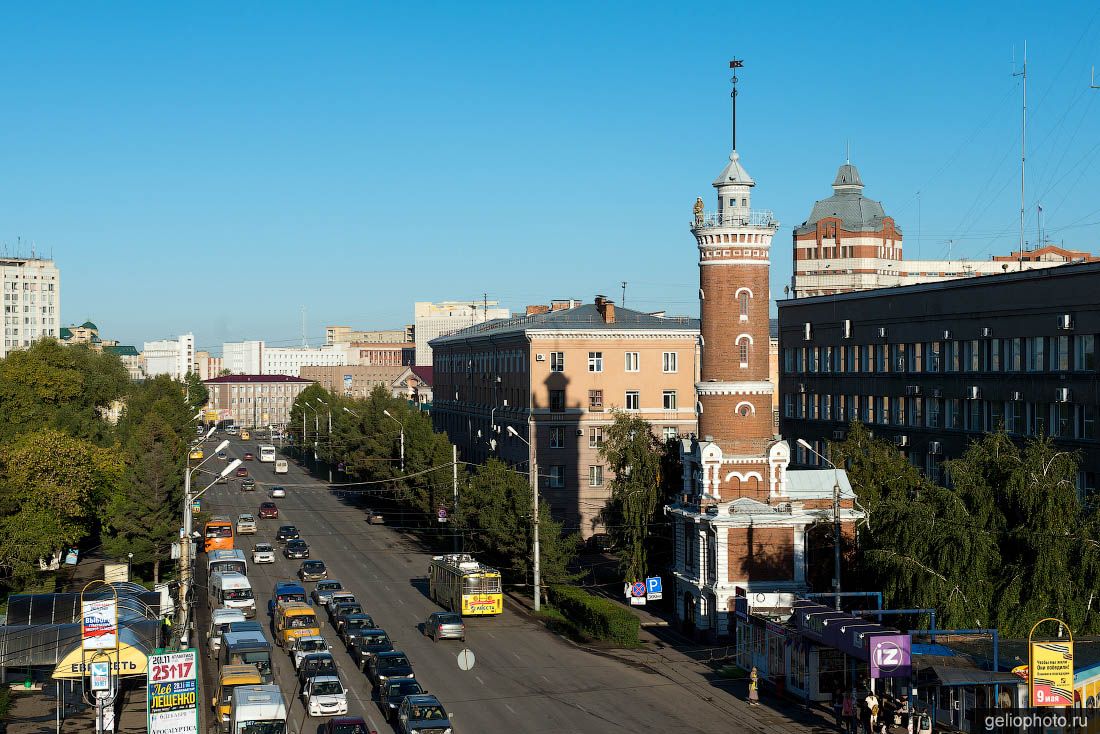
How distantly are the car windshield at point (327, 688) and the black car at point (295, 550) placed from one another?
37650mm

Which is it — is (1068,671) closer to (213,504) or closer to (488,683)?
(488,683)

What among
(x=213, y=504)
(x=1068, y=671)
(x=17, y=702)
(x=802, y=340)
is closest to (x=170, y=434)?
(x=213, y=504)

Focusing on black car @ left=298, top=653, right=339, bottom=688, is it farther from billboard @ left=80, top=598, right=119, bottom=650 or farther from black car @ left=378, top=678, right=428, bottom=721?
billboard @ left=80, top=598, right=119, bottom=650

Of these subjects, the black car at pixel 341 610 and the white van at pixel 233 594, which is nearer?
the black car at pixel 341 610

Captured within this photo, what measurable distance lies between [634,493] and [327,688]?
75.1ft

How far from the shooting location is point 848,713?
38312 mm

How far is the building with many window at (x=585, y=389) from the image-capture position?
8769cm

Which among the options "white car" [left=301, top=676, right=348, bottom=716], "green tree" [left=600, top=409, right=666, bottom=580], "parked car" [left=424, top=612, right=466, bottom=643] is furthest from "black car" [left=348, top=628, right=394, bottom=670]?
"green tree" [left=600, top=409, right=666, bottom=580]

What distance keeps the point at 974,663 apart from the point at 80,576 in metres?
50.0

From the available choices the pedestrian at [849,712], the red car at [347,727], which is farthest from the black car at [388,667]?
the pedestrian at [849,712]

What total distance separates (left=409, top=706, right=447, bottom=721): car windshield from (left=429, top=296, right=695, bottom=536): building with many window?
46.5 metres

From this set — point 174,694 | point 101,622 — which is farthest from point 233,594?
point 174,694

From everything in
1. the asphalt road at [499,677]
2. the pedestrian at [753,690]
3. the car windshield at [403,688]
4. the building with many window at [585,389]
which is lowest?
the asphalt road at [499,677]

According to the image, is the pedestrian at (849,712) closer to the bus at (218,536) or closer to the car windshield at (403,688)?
the car windshield at (403,688)
